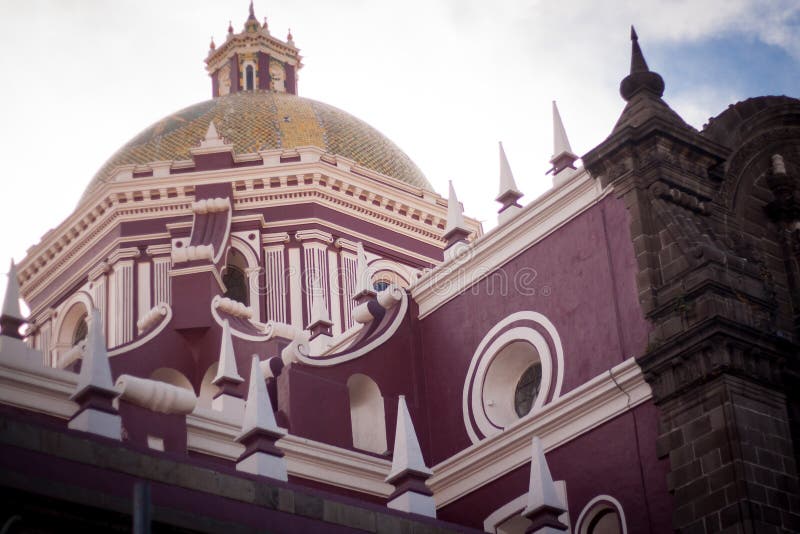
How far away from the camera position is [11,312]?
910 inches

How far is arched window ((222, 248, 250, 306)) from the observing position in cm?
3497

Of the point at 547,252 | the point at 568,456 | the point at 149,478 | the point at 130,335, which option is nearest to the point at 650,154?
the point at 547,252

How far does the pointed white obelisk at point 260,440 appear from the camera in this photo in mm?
20641

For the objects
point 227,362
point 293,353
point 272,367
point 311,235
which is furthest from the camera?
point 311,235

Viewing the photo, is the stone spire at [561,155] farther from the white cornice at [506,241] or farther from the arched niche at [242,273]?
the arched niche at [242,273]

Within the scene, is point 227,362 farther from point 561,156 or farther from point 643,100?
point 643,100

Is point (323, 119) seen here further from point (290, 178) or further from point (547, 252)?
point (547, 252)

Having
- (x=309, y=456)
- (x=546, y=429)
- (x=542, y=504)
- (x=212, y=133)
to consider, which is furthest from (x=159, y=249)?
(x=542, y=504)

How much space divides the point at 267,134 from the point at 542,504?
1811 cm

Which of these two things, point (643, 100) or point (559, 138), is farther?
point (559, 138)

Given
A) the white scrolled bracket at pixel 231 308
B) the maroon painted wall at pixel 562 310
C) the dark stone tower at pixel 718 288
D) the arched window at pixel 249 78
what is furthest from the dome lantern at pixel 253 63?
the dark stone tower at pixel 718 288

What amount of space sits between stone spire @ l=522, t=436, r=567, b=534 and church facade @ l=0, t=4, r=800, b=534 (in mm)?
39

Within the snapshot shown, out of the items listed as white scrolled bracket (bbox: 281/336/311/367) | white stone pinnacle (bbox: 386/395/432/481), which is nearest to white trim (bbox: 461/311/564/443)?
white scrolled bracket (bbox: 281/336/311/367)

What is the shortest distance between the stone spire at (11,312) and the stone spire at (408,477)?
571 centimetres
